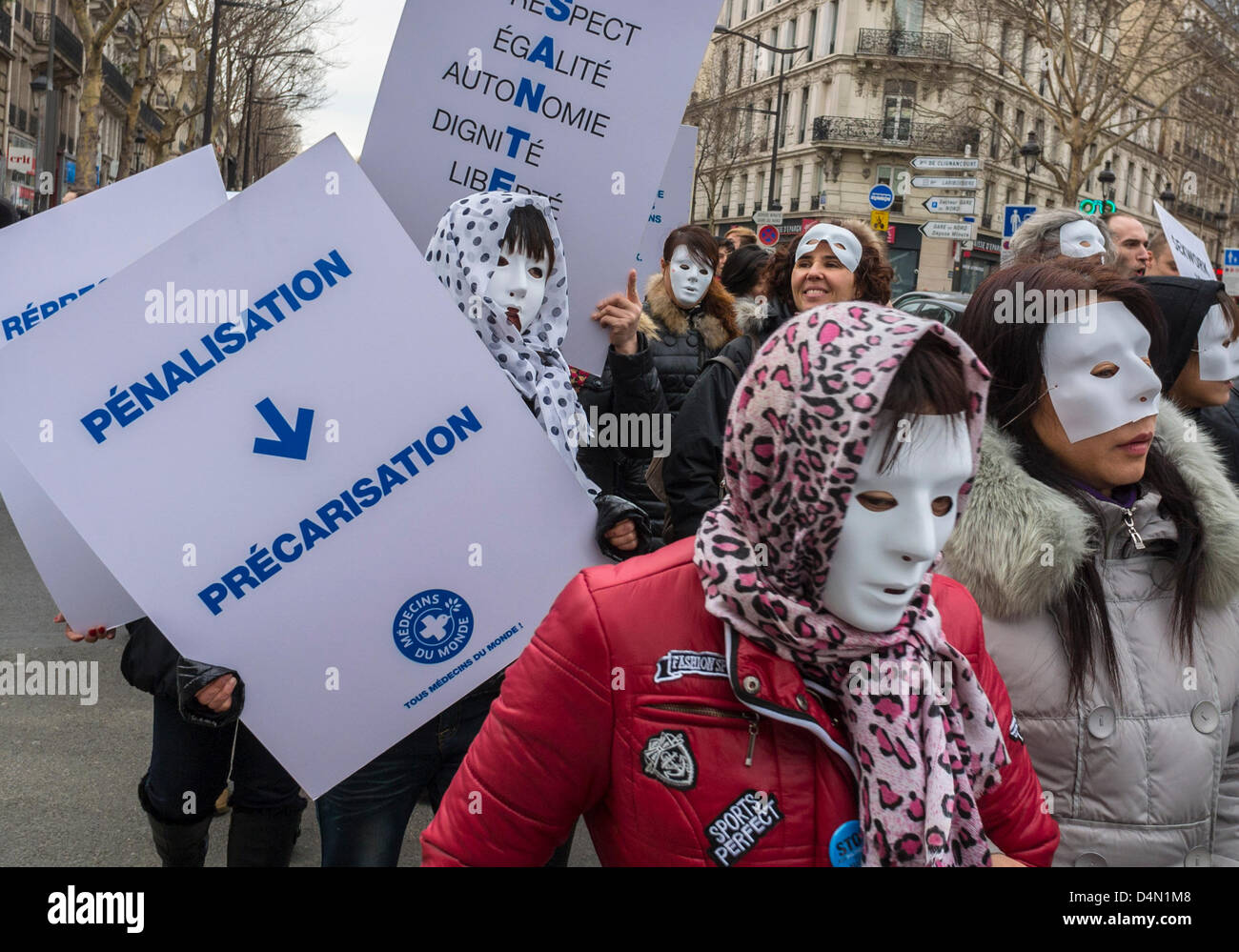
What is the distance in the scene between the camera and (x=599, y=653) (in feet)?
5.24

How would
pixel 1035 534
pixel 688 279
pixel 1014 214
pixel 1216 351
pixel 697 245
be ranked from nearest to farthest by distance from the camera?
pixel 1035 534 → pixel 1216 351 → pixel 688 279 → pixel 697 245 → pixel 1014 214

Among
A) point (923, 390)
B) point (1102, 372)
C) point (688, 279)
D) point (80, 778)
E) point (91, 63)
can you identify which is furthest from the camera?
point (91, 63)

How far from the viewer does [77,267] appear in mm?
2869

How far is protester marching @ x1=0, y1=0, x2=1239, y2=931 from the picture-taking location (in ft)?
5.08

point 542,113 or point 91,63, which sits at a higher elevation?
point 91,63

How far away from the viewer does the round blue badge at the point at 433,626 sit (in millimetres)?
2297

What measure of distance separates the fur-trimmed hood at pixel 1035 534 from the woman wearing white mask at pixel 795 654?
0.41 m

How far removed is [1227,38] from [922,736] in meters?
26.9

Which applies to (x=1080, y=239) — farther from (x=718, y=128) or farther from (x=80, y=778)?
(x=718, y=128)

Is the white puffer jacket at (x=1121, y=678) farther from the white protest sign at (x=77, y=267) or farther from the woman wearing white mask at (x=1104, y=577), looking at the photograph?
the white protest sign at (x=77, y=267)

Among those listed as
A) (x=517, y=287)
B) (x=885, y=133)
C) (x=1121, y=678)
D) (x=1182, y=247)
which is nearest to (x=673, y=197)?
(x=1182, y=247)

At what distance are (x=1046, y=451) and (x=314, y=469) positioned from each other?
54.3 inches

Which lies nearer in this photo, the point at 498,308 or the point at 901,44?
the point at 498,308
